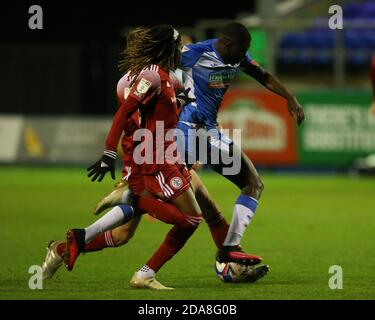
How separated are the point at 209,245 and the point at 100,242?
3.20 m

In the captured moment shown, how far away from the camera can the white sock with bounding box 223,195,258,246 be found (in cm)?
881

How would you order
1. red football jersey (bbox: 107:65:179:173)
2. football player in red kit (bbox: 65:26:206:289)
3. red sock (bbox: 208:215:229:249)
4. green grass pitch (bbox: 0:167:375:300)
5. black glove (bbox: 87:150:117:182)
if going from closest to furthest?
black glove (bbox: 87:150:117:182), red football jersey (bbox: 107:65:179:173), football player in red kit (bbox: 65:26:206:289), green grass pitch (bbox: 0:167:375:300), red sock (bbox: 208:215:229:249)

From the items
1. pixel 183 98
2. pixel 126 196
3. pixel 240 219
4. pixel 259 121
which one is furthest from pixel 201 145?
pixel 259 121

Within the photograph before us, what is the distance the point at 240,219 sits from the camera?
8852 millimetres

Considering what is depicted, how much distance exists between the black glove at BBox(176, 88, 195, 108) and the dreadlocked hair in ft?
2.66

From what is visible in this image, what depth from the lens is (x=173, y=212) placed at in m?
7.93

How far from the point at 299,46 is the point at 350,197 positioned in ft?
28.1

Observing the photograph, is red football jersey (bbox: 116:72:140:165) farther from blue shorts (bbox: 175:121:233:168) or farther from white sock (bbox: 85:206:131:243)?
blue shorts (bbox: 175:121:233:168)

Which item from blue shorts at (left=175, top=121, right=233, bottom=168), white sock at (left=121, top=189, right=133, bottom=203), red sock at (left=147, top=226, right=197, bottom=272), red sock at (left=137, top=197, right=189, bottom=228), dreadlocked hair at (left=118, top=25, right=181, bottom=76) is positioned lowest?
red sock at (left=147, top=226, right=197, bottom=272)

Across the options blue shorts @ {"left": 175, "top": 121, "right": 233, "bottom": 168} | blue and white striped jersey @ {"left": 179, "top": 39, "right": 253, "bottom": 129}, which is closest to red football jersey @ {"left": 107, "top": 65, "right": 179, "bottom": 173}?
blue shorts @ {"left": 175, "top": 121, "right": 233, "bottom": 168}

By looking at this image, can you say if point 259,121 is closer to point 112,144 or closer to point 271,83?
point 271,83

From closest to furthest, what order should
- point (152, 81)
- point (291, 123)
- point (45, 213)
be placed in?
point (152, 81) → point (45, 213) → point (291, 123)
